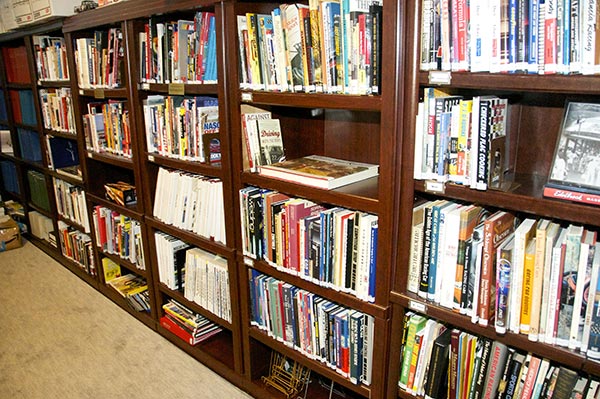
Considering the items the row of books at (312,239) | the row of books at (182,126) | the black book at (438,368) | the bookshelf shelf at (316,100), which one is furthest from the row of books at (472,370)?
the row of books at (182,126)

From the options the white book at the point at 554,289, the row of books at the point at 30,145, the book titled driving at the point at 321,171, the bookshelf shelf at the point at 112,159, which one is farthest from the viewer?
the row of books at the point at 30,145

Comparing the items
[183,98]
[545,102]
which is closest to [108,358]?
[183,98]

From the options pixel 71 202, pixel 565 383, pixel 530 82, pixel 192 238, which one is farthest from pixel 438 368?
pixel 71 202

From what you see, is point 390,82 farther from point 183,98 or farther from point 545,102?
point 183,98

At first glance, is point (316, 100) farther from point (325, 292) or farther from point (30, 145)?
point (30, 145)

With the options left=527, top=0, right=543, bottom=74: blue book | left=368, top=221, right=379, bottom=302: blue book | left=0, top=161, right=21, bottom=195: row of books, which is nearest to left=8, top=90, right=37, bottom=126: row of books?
left=0, top=161, right=21, bottom=195: row of books

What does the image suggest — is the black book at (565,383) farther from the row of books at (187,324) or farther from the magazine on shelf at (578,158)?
the row of books at (187,324)

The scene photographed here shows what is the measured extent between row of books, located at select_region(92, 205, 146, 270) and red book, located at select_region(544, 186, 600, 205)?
2.18 metres

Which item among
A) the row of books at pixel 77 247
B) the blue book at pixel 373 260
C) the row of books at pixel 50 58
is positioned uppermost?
the row of books at pixel 50 58

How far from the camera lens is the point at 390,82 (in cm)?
131

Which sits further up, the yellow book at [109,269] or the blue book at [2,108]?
the blue book at [2,108]

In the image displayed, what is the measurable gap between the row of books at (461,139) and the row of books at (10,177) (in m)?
4.17

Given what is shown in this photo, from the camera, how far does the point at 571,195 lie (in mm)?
1094

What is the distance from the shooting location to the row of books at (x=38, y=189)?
3723 millimetres
